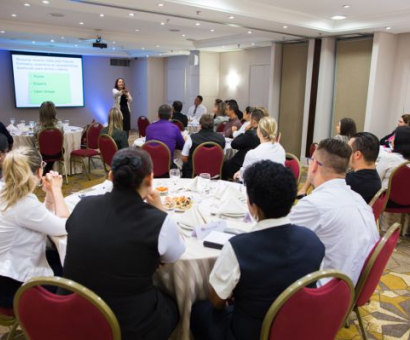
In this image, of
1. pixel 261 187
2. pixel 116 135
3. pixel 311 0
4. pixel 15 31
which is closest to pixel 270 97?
pixel 311 0

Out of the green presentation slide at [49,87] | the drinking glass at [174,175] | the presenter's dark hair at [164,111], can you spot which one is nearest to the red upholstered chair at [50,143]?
the presenter's dark hair at [164,111]

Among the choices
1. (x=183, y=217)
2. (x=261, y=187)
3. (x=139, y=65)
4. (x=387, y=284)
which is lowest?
(x=387, y=284)

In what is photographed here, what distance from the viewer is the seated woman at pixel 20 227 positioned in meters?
1.98

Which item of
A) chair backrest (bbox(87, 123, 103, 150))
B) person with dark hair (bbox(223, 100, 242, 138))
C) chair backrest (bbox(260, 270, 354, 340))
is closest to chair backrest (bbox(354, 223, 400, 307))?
chair backrest (bbox(260, 270, 354, 340))

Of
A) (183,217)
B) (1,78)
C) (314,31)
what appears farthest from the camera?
(1,78)

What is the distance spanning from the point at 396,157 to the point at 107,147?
381cm

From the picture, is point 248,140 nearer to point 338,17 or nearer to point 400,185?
point 400,185

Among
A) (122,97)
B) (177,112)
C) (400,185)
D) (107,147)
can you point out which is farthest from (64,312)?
(122,97)

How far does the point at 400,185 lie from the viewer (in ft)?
12.6

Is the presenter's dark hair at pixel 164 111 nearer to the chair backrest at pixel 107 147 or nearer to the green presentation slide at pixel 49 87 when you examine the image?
the chair backrest at pixel 107 147

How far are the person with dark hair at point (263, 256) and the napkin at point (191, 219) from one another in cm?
65

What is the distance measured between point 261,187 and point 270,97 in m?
7.95

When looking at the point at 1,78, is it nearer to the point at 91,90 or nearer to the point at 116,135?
the point at 91,90

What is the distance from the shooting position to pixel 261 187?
1552 mm
